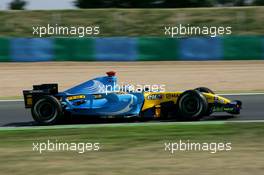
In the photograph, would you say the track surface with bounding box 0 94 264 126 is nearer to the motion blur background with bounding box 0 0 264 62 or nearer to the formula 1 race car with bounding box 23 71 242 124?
the formula 1 race car with bounding box 23 71 242 124

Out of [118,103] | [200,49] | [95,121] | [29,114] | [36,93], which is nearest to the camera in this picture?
[118,103]

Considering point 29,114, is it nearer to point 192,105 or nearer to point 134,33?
point 192,105

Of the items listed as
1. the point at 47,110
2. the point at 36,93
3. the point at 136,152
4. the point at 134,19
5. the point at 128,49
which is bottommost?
the point at 136,152

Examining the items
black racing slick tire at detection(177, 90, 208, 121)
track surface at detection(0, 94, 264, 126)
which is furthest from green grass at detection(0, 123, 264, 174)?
track surface at detection(0, 94, 264, 126)

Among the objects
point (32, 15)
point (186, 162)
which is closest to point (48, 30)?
point (32, 15)

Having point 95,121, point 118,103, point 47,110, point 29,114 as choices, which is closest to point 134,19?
point 29,114

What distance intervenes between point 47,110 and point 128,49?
14495 mm

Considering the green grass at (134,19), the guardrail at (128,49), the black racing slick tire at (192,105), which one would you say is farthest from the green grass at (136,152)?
the green grass at (134,19)

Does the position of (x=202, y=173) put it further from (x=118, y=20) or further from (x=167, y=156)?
(x=118, y=20)

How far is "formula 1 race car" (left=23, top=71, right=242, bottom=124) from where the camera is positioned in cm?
1161

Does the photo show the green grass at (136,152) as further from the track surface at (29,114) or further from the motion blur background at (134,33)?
the motion blur background at (134,33)

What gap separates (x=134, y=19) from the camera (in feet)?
128

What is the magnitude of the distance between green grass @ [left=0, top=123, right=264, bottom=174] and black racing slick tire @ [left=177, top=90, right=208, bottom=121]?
37cm

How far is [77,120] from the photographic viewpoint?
12.4 m
